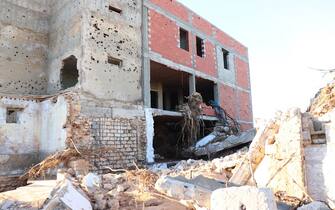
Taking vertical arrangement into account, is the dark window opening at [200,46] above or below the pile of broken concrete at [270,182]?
above

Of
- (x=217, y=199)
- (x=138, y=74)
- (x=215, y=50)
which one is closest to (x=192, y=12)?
(x=215, y=50)

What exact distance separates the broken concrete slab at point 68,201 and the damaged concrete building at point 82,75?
186 inches

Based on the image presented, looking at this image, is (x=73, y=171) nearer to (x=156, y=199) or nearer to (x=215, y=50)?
(x=156, y=199)

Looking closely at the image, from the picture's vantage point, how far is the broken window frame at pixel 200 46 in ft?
54.0

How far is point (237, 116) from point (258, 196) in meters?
16.3

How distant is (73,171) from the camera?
8320mm

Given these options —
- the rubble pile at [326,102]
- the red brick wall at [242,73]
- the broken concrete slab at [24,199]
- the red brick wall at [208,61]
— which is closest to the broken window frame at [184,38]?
the red brick wall at [208,61]

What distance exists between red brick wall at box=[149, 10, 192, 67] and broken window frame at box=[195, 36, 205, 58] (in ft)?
6.05

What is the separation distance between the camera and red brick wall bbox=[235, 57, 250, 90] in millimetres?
19889

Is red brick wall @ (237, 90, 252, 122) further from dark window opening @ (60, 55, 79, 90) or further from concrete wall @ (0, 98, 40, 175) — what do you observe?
concrete wall @ (0, 98, 40, 175)

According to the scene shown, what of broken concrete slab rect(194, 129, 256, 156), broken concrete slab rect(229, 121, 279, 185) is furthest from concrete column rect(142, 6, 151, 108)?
broken concrete slab rect(229, 121, 279, 185)

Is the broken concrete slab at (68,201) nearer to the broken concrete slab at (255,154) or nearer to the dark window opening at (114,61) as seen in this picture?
the broken concrete slab at (255,154)

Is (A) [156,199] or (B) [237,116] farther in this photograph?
(B) [237,116]

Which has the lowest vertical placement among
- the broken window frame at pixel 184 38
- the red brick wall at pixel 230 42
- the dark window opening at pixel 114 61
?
the dark window opening at pixel 114 61
